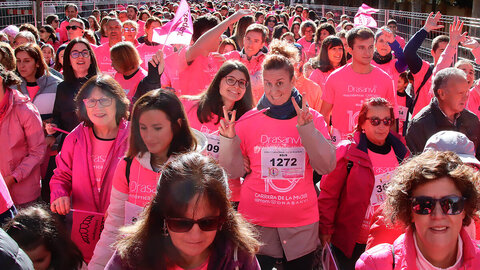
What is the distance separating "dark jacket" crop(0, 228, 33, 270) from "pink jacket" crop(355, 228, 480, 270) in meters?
1.41

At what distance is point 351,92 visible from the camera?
5.28 m

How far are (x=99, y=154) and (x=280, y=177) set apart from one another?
1.26 m

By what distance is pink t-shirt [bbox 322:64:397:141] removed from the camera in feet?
17.3

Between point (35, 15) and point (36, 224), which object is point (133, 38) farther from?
point (35, 15)

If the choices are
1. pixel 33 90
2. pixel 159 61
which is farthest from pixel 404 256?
pixel 33 90

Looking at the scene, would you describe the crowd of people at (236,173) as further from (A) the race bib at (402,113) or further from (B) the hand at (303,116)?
(A) the race bib at (402,113)

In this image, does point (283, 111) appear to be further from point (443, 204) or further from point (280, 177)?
point (443, 204)

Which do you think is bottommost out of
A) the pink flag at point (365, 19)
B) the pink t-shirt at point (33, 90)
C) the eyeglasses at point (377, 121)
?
the eyeglasses at point (377, 121)

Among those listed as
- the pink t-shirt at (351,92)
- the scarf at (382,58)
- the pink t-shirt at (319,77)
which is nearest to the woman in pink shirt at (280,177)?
the pink t-shirt at (351,92)

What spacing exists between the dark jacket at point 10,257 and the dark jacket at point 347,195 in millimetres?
2511

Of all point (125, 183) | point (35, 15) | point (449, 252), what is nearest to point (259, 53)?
point (125, 183)

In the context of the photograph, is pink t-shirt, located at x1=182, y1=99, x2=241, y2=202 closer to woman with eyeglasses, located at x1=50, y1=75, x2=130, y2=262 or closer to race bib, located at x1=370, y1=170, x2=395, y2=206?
woman with eyeglasses, located at x1=50, y1=75, x2=130, y2=262

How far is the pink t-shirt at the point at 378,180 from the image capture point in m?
3.83

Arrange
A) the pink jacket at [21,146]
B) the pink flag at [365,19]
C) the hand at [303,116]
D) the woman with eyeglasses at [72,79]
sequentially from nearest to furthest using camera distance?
1. the hand at [303,116]
2. the pink jacket at [21,146]
3. the woman with eyeglasses at [72,79]
4. the pink flag at [365,19]
